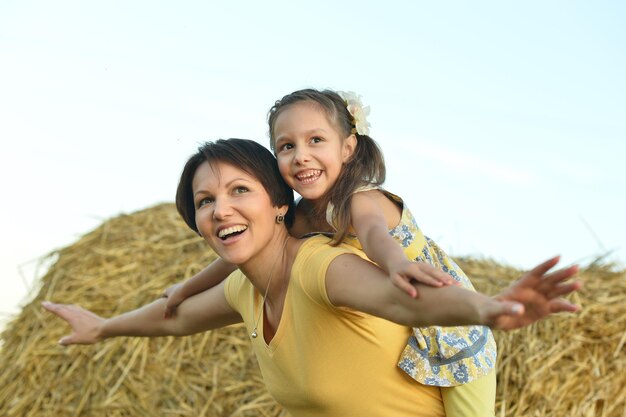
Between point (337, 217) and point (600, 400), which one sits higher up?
point (337, 217)

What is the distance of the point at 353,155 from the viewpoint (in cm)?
317

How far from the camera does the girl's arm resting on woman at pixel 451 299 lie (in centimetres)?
185

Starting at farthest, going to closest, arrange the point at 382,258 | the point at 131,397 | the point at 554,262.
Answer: the point at 131,397 < the point at 382,258 < the point at 554,262

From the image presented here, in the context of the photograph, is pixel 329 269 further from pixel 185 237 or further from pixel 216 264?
pixel 185 237

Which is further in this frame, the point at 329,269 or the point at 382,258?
the point at 329,269

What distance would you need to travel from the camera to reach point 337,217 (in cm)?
274

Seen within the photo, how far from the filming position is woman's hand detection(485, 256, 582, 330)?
1.83 metres

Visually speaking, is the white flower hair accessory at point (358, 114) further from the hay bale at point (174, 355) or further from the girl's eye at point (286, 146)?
the hay bale at point (174, 355)

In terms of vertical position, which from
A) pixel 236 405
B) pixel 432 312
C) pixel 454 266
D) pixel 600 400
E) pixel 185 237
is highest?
pixel 432 312

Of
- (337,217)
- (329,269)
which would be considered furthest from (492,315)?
(337,217)

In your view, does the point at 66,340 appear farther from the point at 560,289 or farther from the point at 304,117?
the point at 560,289

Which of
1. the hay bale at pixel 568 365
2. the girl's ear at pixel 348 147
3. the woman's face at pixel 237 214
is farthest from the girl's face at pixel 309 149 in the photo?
the hay bale at pixel 568 365

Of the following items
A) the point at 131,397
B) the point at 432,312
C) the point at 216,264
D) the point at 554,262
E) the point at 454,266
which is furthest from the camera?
the point at 131,397

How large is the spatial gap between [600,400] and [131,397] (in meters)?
2.65
